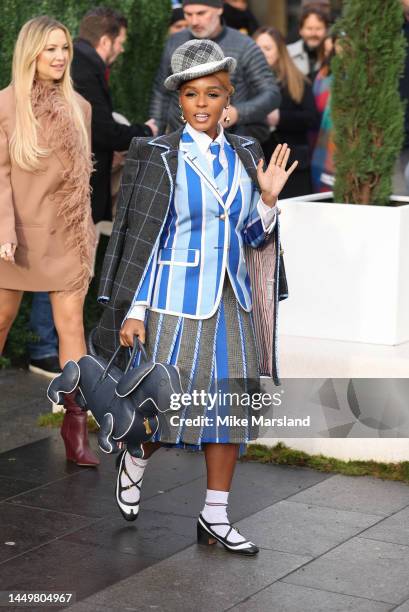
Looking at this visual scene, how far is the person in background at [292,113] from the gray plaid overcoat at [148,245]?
443cm

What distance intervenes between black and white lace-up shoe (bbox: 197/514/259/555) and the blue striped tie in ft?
4.66

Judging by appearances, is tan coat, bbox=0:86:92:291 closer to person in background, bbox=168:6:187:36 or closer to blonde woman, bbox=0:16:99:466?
blonde woman, bbox=0:16:99:466

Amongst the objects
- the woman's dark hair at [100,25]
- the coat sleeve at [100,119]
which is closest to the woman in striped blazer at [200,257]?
the coat sleeve at [100,119]

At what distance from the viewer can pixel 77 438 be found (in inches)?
254

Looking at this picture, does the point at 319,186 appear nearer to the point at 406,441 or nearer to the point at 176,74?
the point at 406,441

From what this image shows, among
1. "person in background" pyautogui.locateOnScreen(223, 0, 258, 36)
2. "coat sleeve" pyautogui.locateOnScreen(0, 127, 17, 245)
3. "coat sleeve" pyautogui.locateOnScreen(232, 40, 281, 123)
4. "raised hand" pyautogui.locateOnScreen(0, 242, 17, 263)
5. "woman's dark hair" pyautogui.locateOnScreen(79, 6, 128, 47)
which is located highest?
"person in background" pyautogui.locateOnScreen(223, 0, 258, 36)

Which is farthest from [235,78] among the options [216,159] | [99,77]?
[216,159]

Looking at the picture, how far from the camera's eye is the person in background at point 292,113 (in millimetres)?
9812

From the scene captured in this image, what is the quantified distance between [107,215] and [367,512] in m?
3.52

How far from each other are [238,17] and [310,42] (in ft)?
3.17

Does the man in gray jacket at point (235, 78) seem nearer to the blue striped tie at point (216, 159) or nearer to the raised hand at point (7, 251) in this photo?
the raised hand at point (7, 251)

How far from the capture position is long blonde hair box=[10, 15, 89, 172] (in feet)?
21.0

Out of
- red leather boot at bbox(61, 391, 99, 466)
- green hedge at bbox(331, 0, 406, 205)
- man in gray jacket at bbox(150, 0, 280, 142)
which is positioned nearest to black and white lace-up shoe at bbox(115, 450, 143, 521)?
red leather boot at bbox(61, 391, 99, 466)

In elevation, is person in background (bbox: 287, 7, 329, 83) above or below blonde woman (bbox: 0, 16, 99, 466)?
above
